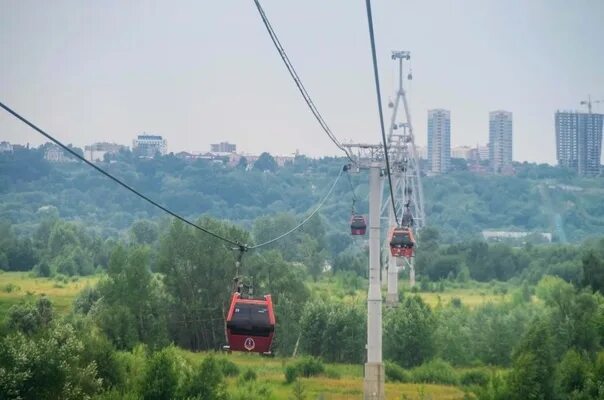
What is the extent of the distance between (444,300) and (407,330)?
96.0ft

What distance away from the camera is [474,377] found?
65.4 m

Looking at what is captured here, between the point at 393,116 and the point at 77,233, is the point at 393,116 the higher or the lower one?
the higher one

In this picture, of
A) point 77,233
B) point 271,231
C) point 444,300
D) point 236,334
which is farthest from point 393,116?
point 236,334

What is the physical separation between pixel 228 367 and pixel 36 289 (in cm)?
3659

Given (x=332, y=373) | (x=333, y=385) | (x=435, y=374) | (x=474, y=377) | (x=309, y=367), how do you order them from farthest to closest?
1. (x=332, y=373)
2. (x=309, y=367)
3. (x=435, y=374)
4. (x=474, y=377)
5. (x=333, y=385)

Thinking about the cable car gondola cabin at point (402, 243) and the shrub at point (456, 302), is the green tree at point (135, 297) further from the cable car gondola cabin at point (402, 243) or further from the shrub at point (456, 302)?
the shrub at point (456, 302)

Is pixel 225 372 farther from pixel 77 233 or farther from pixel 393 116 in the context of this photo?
pixel 77 233

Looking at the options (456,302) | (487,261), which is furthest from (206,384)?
(487,261)

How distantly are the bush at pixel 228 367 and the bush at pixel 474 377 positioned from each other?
33.3 feet

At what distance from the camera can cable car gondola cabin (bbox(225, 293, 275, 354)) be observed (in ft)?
101

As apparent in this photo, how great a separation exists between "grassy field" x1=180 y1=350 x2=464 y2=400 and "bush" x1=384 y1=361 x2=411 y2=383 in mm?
1271

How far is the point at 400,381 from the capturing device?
6456 cm

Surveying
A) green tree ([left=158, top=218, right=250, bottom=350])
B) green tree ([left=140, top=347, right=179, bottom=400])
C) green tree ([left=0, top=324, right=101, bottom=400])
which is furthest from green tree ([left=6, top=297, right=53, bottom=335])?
green tree ([left=140, top=347, right=179, bottom=400])

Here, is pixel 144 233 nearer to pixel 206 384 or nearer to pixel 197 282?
pixel 197 282
